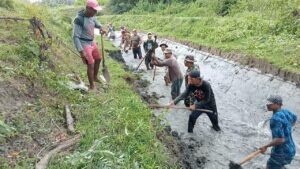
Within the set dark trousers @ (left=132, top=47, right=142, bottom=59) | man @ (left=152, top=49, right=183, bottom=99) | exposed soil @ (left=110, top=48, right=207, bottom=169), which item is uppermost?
man @ (left=152, top=49, right=183, bottom=99)

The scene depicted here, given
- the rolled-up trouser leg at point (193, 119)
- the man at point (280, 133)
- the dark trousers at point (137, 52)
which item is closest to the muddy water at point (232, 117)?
the rolled-up trouser leg at point (193, 119)

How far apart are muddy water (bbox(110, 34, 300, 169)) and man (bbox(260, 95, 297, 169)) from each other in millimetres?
1789

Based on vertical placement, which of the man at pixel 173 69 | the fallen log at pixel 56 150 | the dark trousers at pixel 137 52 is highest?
the fallen log at pixel 56 150

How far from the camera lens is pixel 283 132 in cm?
592

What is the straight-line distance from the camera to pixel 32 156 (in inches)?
232

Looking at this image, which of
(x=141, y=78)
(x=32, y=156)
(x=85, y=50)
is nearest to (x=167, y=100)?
(x=141, y=78)

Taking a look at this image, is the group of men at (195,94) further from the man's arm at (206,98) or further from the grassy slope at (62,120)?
the grassy slope at (62,120)

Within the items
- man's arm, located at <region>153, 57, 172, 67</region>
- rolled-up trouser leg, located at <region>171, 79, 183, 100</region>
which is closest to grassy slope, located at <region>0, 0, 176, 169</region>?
man's arm, located at <region>153, 57, 172, 67</region>

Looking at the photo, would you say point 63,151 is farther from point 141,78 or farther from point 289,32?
point 289,32

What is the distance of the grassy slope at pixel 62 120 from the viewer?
5.71m

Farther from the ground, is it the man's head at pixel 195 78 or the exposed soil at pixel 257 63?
the man's head at pixel 195 78

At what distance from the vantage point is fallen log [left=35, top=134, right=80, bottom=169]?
18.4 feet

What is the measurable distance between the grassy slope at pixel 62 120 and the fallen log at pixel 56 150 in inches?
4.5

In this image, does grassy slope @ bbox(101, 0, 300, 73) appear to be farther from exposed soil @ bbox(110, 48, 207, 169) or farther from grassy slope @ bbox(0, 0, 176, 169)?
grassy slope @ bbox(0, 0, 176, 169)
